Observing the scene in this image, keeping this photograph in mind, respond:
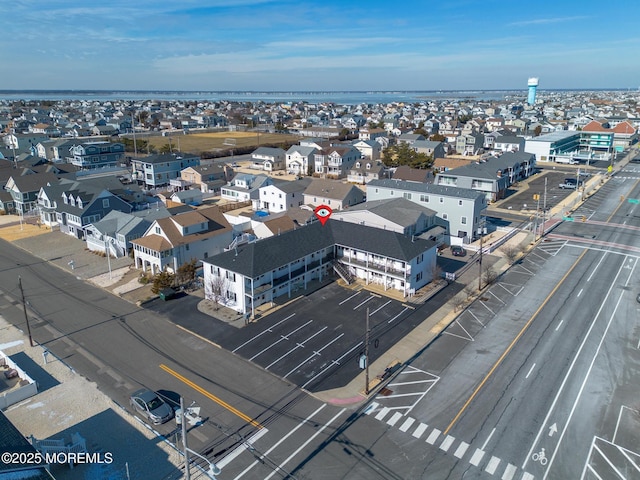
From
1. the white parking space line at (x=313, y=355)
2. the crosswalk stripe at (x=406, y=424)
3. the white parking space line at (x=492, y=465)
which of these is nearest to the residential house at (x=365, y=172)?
the white parking space line at (x=313, y=355)

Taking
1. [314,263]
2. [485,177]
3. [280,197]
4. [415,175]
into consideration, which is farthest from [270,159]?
[314,263]

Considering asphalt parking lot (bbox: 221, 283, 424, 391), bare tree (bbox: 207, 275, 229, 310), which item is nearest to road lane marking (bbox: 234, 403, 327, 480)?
asphalt parking lot (bbox: 221, 283, 424, 391)

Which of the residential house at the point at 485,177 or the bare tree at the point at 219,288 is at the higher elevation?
the residential house at the point at 485,177

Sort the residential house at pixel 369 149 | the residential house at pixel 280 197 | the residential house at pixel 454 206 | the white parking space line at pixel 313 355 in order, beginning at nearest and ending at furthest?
the white parking space line at pixel 313 355
the residential house at pixel 454 206
the residential house at pixel 280 197
the residential house at pixel 369 149

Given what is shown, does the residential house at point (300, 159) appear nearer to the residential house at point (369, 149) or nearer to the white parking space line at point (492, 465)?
the residential house at point (369, 149)

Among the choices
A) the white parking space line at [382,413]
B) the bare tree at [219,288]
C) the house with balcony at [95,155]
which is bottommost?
the white parking space line at [382,413]

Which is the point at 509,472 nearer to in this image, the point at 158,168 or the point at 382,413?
the point at 382,413
